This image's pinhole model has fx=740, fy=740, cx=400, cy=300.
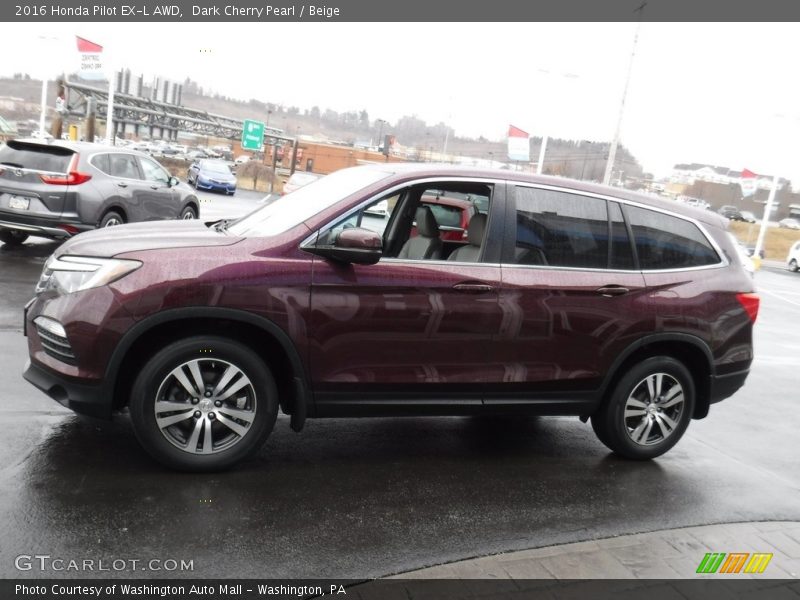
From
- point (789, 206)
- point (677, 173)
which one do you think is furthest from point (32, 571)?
point (789, 206)

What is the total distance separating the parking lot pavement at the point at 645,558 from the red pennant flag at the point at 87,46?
30.0 metres

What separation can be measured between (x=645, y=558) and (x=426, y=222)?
262 cm

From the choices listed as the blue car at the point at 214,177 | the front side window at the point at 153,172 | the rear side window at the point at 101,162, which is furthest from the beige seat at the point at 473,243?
the blue car at the point at 214,177

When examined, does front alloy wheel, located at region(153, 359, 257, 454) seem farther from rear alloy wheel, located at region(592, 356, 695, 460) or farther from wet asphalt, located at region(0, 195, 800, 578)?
rear alloy wheel, located at region(592, 356, 695, 460)

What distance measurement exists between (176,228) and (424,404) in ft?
6.39

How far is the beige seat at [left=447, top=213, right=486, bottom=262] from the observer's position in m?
4.80

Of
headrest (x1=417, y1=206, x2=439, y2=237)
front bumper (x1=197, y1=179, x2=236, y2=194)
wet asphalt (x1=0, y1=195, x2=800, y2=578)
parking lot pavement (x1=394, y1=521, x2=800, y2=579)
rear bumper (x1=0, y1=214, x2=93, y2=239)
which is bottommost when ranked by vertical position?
front bumper (x1=197, y1=179, x2=236, y2=194)

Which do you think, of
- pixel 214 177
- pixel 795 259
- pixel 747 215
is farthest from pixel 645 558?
pixel 747 215

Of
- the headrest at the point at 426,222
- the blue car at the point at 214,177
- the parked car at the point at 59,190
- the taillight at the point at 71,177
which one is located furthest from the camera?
the blue car at the point at 214,177

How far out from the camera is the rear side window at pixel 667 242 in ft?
17.1

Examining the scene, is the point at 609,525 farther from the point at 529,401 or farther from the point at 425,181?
the point at 425,181

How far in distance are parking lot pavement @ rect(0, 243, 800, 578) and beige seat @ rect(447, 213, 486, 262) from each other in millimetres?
1393

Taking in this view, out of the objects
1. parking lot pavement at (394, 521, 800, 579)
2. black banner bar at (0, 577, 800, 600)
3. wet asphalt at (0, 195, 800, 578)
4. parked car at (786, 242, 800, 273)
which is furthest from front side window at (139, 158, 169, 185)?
parked car at (786, 242, 800, 273)

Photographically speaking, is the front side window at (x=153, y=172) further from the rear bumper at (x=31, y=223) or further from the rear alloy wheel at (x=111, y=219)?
the rear bumper at (x=31, y=223)
